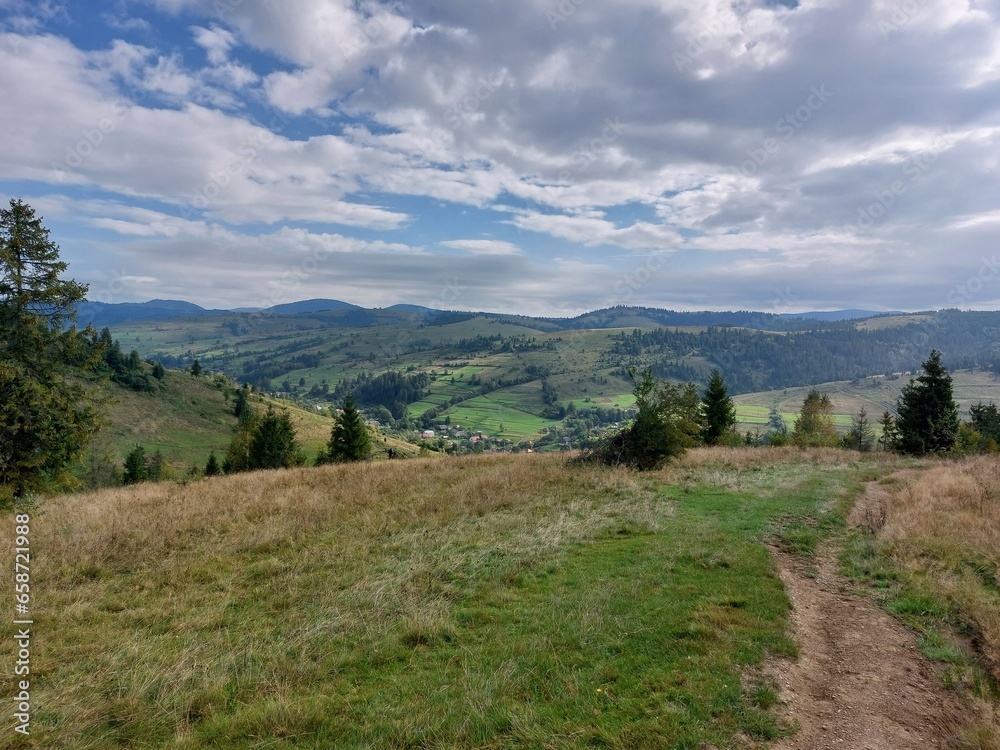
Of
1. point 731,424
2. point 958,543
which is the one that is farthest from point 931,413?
point 958,543

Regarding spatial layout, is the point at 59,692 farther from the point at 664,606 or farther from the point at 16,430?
the point at 16,430

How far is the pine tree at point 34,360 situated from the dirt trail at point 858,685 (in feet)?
81.8

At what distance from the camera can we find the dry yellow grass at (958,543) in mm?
7055

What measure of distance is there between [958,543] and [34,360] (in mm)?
30471

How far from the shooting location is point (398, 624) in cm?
688

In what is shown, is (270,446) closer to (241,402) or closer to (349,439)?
(349,439)

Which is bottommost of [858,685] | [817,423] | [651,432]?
[817,423]

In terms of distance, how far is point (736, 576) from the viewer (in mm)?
8867

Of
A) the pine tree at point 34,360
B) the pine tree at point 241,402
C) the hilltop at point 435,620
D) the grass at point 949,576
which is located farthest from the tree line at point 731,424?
the pine tree at point 241,402

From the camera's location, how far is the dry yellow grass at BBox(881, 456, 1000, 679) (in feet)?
23.1

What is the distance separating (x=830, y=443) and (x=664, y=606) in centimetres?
5650

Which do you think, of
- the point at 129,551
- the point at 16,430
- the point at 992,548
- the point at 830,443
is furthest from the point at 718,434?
the point at 16,430

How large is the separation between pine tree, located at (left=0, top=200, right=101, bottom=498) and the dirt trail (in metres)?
24.9

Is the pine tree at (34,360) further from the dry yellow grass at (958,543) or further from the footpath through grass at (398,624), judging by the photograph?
the dry yellow grass at (958,543)
